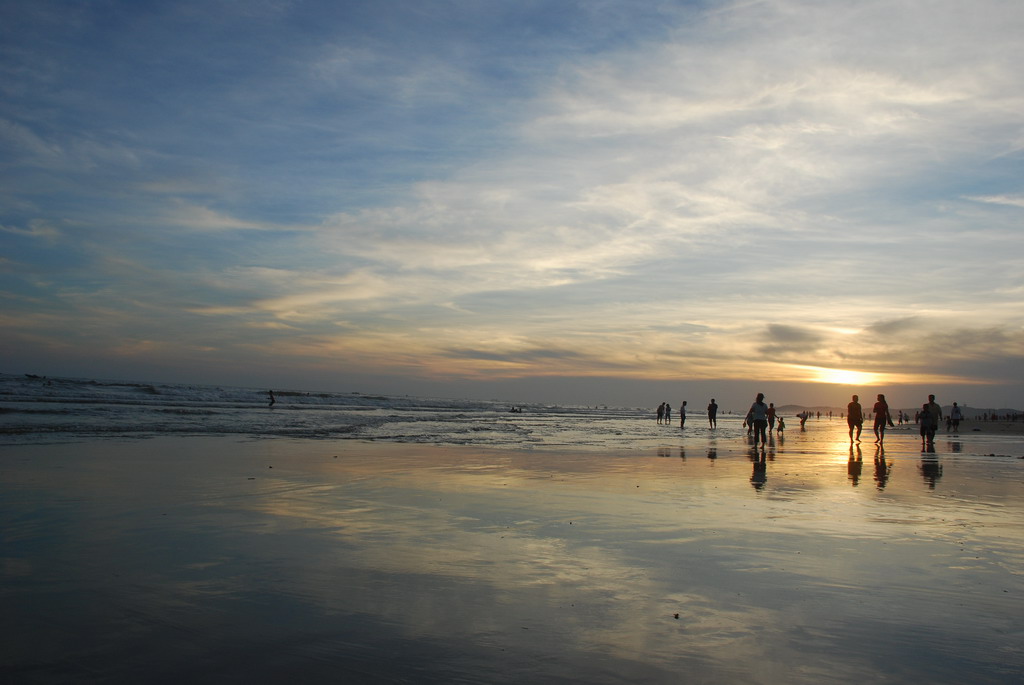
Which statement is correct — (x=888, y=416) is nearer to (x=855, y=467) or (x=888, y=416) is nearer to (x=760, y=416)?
(x=760, y=416)

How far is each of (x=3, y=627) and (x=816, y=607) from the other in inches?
238

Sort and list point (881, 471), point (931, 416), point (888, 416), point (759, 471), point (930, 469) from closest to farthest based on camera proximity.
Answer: point (759, 471) → point (881, 471) → point (930, 469) → point (931, 416) → point (888, 416)

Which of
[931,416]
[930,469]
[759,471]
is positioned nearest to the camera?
[759,471]

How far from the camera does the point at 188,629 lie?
468 centimetres

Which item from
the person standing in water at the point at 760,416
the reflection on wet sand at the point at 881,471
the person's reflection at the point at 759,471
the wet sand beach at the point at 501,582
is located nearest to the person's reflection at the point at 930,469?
the reflection on wet sand at the point at 881,471

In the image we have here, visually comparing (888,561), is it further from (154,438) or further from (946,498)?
(154,438)

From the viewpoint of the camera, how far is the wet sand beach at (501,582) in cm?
417

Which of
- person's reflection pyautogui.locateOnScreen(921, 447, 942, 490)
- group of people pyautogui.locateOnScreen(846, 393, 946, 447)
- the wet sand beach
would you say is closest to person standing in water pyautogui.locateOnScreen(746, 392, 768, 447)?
group of people pyautogui.locateOnScreen(846, 393, 946, 447)

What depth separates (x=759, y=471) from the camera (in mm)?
15945

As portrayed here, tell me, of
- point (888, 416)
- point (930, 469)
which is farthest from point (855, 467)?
point (888, 416)

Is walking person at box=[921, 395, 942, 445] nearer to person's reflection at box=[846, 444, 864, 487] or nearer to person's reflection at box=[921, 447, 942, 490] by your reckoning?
person's reflection at box=[921, 447, 942, 490]

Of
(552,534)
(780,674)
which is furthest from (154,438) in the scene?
(780,674)

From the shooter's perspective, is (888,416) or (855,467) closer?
(855,467)

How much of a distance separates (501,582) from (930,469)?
15253mm
